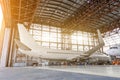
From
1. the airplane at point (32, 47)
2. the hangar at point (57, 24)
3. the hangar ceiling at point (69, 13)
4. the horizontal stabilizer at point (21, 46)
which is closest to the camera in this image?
the horizontal stabilizer at point (21, 46)

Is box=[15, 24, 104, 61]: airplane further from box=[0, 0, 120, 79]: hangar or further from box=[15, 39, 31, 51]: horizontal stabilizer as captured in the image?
box=[0, 0, 120, 79]: hangar

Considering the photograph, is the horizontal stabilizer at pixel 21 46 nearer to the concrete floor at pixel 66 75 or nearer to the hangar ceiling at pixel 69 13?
the hangar ceiling at pixel 69 13

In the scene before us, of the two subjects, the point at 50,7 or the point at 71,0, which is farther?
the point at 50,7

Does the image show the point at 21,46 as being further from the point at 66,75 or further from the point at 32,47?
the point at 66,75

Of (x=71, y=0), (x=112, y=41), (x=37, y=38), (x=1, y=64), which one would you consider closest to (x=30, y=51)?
(x=1, y=64)

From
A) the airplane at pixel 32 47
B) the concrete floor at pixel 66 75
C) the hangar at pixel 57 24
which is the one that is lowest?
the concrete floor at pixel 66 75

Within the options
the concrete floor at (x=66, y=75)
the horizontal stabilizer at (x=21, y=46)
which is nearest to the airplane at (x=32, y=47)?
the horizontal stabilizer at (x=21, y=46)

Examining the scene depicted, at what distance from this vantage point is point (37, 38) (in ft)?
124

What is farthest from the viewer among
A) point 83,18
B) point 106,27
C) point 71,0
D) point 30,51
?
point 106,27

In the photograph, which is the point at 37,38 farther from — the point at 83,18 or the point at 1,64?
the point at 1,64

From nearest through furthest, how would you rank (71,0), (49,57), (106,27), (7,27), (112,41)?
(49,57) → (7,27) → (71,0) → (106,27) → (112,41)

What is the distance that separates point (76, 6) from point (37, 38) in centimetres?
1384

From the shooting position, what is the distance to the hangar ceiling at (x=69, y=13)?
23406mm

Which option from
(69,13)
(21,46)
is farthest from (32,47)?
(69,13)
